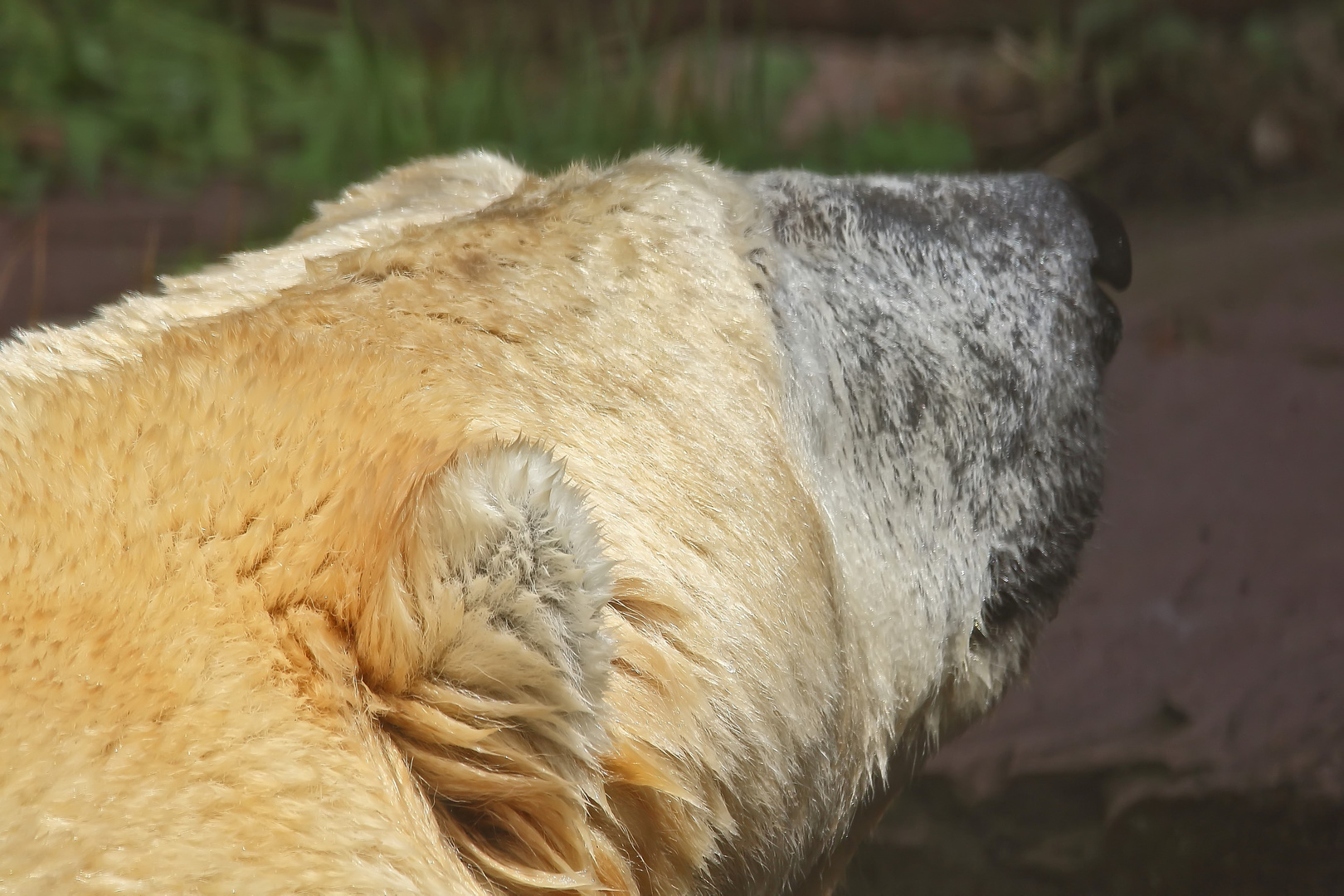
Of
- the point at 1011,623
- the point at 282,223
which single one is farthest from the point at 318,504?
the point at 282,223

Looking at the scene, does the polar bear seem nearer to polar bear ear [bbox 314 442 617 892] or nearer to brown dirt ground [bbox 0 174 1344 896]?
polar bear ear [bbox 314 442 617 892]

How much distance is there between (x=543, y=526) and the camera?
104cm

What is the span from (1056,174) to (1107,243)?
9.66 ft

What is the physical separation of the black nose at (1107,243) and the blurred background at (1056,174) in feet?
0.61

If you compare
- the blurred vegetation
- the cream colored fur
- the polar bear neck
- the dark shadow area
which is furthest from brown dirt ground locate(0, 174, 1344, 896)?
the blurred vegetation

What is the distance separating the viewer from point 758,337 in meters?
1.48

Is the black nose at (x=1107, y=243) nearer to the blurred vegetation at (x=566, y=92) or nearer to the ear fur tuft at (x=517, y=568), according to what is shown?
the ear fur tuft at (x=517, y=568)

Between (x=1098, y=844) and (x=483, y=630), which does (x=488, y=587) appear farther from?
(x=1098, y=844)

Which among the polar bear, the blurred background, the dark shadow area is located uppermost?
the polar bear

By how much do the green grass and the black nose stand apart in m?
2.47

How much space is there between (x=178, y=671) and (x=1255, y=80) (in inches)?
199

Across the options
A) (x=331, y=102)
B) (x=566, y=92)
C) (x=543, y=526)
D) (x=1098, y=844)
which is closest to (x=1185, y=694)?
(x=1098, y=844)

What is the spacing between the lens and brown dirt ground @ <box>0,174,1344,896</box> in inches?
95.1

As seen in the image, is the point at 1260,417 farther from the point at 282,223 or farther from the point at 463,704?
the point at 282,223
